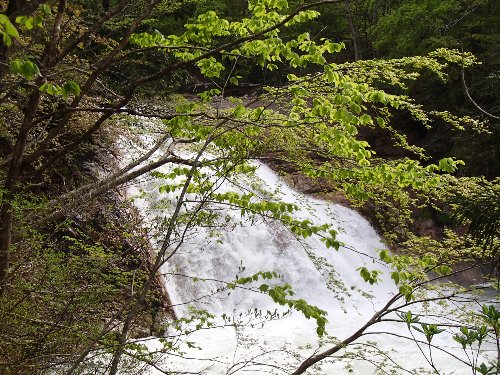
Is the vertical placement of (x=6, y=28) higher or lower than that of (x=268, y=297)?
lower

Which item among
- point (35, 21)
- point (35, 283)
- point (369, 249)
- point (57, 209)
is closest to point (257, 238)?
point (369, 249)

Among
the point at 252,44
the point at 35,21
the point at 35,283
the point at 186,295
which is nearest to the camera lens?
the point at 35,21

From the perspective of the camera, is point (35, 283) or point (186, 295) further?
point (186, 295)

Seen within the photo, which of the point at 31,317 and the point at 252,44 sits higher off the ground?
the point at 252,44

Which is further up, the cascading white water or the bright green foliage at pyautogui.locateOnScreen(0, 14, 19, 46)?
the cascading white water

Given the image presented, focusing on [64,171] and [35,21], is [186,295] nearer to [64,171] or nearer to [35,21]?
[64,171]

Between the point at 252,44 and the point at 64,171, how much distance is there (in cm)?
577

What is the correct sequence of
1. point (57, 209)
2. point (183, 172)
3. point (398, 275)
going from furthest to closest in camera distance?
A: point (57, 209) < point (183, 172) < point (398, 275)

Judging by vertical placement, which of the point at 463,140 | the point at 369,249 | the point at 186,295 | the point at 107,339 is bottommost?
the point at 107,339

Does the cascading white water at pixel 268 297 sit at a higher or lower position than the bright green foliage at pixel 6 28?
higher

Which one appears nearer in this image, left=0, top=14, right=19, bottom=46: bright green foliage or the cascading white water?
left=0, top=14, right=19, bottom=46: bright green foliage

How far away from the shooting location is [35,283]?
153 inches

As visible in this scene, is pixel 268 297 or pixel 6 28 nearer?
pixel 6 28

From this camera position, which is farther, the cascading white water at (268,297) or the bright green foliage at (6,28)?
the cascading white water at (268,297)
